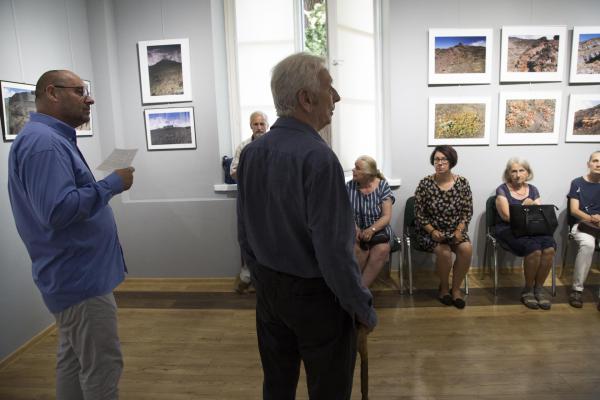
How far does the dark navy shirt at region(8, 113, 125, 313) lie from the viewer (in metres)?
1.40

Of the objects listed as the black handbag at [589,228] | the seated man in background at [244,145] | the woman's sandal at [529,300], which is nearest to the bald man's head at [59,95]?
the seated man in background at [244,145]

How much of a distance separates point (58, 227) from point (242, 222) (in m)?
0.65

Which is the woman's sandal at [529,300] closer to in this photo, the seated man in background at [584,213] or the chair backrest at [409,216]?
the seated man in background at [584,213]

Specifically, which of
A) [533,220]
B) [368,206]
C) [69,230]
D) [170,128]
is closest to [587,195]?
[533,220]

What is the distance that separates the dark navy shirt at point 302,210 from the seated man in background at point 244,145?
81.4 inches

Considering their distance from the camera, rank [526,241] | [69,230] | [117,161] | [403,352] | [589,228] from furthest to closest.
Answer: [589,228] → [526,241] → [403,352] → [117,161] → [69,230]

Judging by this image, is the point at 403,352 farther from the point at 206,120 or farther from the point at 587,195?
the point at 206,120

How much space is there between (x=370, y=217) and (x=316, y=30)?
192 centimetres

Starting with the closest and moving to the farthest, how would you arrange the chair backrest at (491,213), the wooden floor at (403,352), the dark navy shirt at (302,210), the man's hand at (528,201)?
the dark navy shirt at (302,210) < the wooden floor at (403,352) < the man's hand at (528,201) < the chair backrest at (491,213)

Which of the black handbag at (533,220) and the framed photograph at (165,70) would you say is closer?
the black handbag at (533,220)

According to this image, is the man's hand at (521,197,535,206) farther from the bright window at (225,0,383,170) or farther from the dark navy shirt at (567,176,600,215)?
the bright window at (225,0,383,170)

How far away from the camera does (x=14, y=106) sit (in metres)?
2.77

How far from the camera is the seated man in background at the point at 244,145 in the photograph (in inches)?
137

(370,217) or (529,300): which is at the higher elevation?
(370,217)
